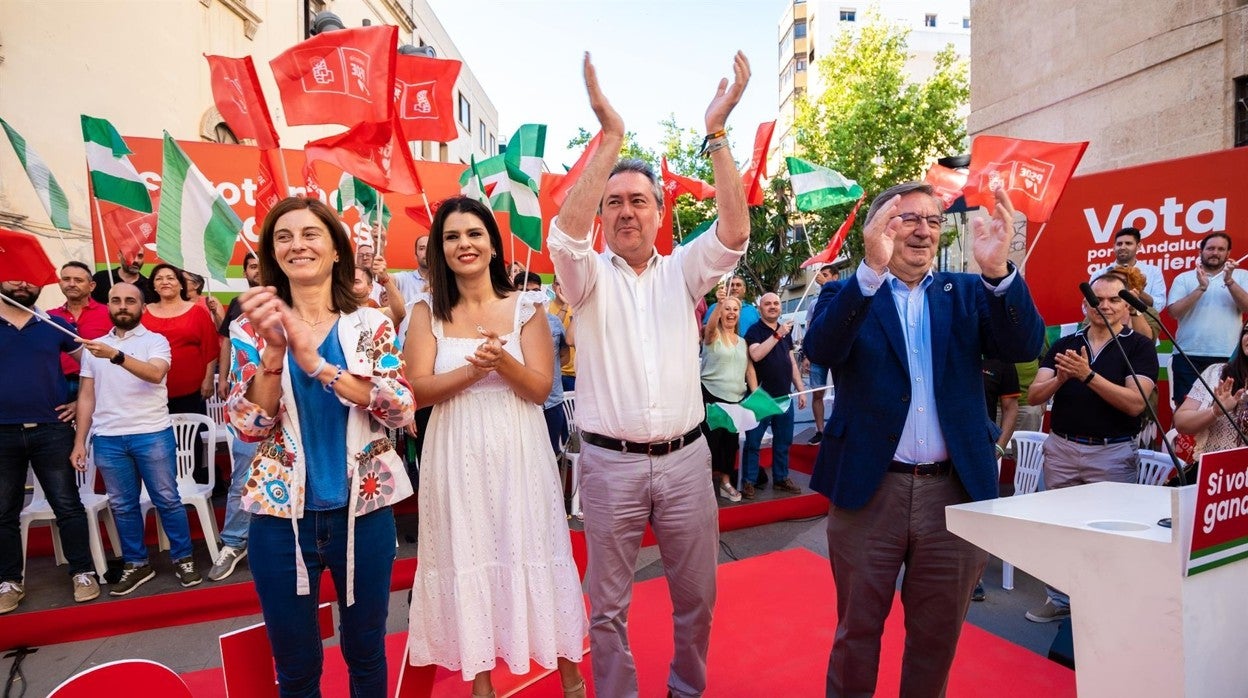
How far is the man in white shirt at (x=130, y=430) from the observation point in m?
3.88

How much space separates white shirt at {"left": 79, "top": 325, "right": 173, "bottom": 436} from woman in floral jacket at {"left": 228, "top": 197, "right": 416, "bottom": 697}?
8.36ft

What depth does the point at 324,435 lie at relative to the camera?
1.96m

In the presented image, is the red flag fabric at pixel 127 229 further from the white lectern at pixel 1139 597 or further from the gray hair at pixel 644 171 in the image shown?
the white lectern at pixel 1139 597

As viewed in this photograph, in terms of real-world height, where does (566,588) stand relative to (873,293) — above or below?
below

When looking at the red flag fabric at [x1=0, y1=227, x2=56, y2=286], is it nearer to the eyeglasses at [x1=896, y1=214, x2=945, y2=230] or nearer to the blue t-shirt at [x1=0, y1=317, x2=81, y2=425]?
the blue t-shirt at [x1=0, y1=317, x2=81, y2=425]

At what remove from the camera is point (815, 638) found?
310 cm

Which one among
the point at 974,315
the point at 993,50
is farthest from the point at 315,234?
the point at 993,50

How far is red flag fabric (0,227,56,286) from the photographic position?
356cm

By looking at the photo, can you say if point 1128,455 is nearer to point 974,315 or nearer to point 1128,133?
point 974,315

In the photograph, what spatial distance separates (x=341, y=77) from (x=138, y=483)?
2759 mm

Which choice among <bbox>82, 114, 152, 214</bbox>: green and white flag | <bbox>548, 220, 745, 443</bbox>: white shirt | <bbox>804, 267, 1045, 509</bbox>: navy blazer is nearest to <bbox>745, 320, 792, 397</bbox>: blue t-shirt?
<bbox>548, 220, 745, 443</bbox>: white shirt

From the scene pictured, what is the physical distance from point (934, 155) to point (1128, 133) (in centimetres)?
1107

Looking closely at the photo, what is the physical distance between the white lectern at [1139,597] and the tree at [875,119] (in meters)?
17.8

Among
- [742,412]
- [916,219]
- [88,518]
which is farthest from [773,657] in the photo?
[88,518]
